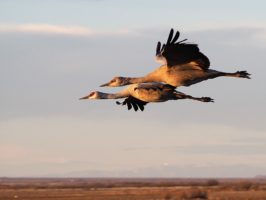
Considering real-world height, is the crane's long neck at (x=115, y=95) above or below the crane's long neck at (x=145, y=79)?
below

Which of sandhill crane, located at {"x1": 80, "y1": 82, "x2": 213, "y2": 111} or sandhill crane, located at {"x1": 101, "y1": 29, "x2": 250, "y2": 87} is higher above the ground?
sandhill crane, located at {"x1": 101, "y1": 29, "x2": 250, "y2": 87}

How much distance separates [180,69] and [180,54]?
0.76 feet

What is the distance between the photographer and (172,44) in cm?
1283

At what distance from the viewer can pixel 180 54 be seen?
12.6 m

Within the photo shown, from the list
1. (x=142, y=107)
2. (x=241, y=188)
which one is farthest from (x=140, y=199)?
(x=142, y=107)

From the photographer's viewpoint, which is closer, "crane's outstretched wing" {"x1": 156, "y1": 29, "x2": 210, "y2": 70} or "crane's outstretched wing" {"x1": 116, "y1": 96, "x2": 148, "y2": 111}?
"crane's outstretched wing" {"x1": 156, "y1": 29, "x2": 210, "y2": 70}

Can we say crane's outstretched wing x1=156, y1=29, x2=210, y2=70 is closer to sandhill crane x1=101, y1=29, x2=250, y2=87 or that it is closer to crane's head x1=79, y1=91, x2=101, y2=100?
sandhill crane x1=101, y1=29, x2=250, y2=87

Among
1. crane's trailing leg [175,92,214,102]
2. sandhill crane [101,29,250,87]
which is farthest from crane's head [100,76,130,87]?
crane's trailing leg [175,92,214,102]

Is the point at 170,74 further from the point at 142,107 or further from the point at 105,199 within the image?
the point at 105,199

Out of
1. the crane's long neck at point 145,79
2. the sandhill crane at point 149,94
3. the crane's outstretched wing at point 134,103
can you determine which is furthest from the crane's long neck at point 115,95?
the crane's outstretched wing at point 134,103

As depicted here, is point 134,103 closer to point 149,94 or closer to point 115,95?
point 115,95

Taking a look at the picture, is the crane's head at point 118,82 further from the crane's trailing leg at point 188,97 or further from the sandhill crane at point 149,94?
the crane's trailing leg at point 188,97

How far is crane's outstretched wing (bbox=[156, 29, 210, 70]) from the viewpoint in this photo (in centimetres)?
1238

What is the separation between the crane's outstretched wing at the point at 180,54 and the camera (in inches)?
488
